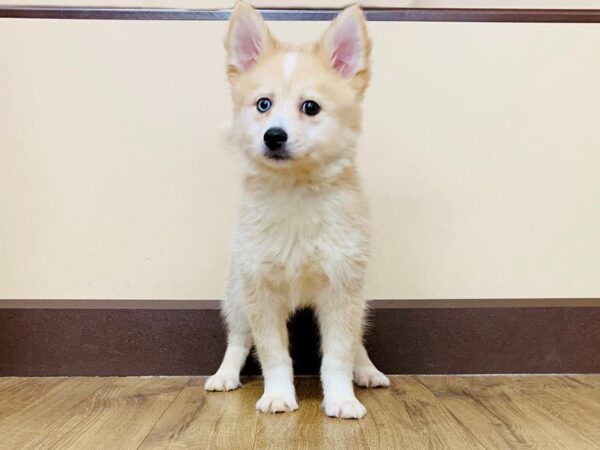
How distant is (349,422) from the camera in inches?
55.3

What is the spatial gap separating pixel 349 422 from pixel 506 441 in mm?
360

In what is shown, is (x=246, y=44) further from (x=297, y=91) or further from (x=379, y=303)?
(x=379, y=303)

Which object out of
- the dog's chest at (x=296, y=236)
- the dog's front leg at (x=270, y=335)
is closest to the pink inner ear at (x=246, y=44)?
the dog's chest at (x=296, y=236)

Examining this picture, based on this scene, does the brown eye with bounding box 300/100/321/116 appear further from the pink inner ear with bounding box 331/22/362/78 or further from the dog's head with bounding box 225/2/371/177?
the pink inner ear with bounding box 331/22/362/78

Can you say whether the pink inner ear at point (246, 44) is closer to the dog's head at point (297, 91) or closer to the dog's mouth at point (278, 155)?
the dog's head at point (297, 91)

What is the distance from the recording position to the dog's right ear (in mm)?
1568

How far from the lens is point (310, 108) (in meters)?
1.50

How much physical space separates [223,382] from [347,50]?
1.03 metres

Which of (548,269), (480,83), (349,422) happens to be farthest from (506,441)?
(480,83)

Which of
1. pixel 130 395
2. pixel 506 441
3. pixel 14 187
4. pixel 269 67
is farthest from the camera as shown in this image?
pixel 14 187

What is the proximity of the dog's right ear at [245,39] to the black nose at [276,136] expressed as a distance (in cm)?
30

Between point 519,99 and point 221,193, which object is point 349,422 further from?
point 519,99

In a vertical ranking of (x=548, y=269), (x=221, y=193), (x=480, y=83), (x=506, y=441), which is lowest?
(x=506, y=441)

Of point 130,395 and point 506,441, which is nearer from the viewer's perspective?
point 506,441
